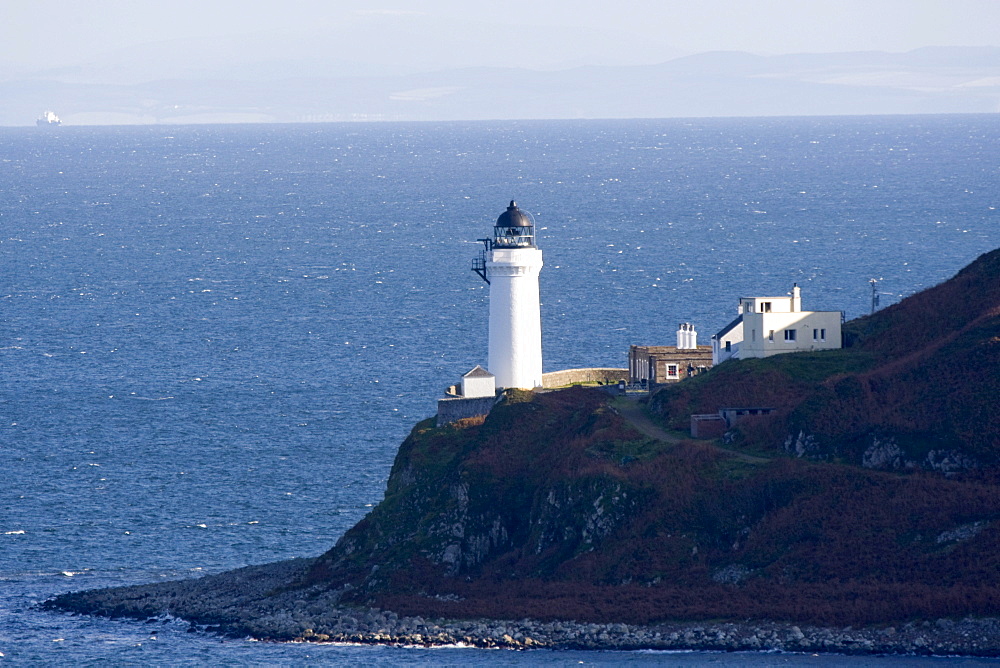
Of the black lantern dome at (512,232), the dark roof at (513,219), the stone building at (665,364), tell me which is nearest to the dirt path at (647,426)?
the stone building at (665,364)

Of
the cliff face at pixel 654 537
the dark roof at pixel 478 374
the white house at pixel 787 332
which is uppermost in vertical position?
the white house at pixel 787 332

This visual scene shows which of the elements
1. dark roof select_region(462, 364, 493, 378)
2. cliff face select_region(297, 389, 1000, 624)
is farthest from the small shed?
cliff face select_region(297, 389, 1000, 624)

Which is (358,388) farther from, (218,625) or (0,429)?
(218,625)

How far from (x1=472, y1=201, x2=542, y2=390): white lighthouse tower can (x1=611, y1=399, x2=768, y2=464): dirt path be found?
16.0ft

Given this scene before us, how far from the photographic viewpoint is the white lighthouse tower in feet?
251

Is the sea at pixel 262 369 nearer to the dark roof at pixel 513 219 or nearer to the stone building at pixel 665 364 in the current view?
the stone building at pixel 665 364

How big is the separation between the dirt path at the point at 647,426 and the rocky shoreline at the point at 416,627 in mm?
9306

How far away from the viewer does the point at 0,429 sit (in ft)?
324

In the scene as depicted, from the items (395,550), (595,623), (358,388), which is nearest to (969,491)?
(595,623)

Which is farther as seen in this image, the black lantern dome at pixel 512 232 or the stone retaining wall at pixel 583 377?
the stone retaining wall at pixel 583 377

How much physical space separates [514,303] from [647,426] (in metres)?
10.1

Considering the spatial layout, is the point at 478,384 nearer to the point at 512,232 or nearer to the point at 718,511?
the point at 512,232

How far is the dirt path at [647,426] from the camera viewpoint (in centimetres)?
6438

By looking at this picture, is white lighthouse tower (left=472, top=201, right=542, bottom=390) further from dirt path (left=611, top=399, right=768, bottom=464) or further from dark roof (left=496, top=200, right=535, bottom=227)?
dirt path (left=611, top=399, right=768, bottom=464)
